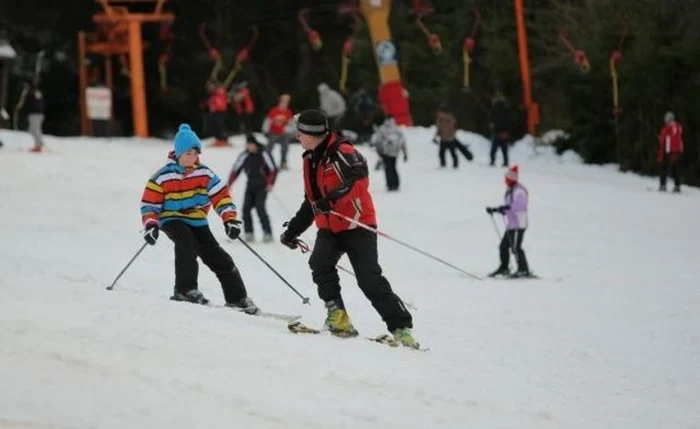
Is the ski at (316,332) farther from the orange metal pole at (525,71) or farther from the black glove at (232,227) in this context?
the orange metal pole at (525,71)

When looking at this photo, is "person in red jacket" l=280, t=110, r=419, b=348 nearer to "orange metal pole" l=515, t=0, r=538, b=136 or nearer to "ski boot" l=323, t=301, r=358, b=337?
"ski boot" l=323, t=301, r=358, b=337

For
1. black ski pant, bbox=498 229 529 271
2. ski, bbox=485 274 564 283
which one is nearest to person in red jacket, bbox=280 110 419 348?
ski, bbox=485 274 564 283

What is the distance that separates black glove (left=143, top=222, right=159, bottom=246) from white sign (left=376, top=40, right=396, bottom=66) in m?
27.2

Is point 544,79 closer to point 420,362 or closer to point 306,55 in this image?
point 306,55

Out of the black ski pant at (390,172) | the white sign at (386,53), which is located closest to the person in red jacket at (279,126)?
the black ski pant at (390,172)

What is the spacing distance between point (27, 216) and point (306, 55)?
Result: 25.0 meters

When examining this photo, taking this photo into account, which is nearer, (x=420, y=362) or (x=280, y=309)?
(x=420, y=362)

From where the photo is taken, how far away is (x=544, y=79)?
3894 cm

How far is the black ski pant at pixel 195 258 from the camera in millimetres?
10531

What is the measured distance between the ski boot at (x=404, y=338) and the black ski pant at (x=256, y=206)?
926cm

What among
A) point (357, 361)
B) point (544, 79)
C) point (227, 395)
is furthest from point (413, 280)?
point (544, 79)

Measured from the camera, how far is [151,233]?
33.2 ft

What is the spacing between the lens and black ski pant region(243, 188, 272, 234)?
61.0ft

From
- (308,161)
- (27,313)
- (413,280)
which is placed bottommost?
(413,280)
